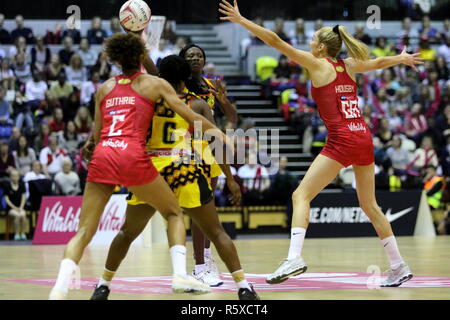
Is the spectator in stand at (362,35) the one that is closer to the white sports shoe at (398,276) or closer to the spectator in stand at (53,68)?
the spectator in stand at (53,68)

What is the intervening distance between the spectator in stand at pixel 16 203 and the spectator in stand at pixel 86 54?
524 cm

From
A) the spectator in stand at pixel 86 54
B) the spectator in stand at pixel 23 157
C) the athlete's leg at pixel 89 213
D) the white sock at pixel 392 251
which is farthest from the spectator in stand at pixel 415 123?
the athlete's leg at pixel 89 213

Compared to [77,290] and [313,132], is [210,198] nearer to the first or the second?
[77,290]

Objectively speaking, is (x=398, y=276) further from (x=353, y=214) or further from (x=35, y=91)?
(x=35, y=91)

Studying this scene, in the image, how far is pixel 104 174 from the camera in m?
6.85

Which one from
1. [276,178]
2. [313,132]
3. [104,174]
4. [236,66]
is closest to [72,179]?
[276,178]

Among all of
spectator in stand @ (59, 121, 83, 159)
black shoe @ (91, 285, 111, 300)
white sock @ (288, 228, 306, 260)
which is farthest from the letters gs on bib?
spectator in stand @ (59, 121, 83, 159)

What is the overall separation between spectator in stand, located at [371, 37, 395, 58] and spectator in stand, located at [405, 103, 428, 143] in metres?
2.53

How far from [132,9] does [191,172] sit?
1725 millimetres

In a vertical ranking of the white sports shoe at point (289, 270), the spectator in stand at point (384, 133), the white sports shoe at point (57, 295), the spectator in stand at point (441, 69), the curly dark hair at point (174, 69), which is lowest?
the white sports shoe at point (57, 295)

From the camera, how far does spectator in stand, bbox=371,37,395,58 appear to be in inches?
979

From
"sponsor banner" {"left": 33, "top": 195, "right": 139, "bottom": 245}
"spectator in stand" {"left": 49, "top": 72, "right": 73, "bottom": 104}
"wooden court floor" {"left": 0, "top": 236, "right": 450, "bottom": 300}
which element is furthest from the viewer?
"spectator in stand" {"left": 49, "top": 72, "right": 73, "bottom": 104}

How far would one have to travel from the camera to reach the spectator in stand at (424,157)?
2066cm

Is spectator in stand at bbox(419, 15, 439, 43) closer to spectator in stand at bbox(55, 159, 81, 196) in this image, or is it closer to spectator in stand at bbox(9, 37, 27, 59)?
spectator in stand at bbox(9, 37, 27, 59)
